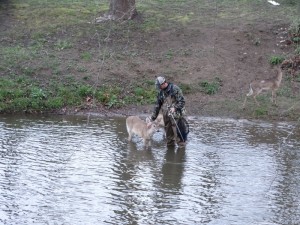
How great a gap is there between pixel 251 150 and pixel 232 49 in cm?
872

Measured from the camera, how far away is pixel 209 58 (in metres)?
23.1

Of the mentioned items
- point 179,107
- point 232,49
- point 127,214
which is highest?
point 232,49

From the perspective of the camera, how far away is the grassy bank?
67.1 feet

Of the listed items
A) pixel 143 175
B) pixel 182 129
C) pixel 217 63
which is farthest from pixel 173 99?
pixel 217 63

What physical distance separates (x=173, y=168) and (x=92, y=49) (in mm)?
10183

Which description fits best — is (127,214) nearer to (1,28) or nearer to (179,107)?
(179,107)

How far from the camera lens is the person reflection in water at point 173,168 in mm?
13180

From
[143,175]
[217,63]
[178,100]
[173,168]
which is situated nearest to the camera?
[143,175]

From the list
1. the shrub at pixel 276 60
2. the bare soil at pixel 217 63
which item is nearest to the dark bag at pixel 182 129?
the bare soil at pixel 217 63

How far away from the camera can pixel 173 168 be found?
46.8ft

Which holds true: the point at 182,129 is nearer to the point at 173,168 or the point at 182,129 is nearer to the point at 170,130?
the point at 170,130

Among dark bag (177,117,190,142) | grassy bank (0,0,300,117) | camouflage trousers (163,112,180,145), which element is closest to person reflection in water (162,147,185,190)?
camouflage trousers (163,112,180,145)

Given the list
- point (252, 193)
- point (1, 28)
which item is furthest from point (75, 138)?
point (1, 28)

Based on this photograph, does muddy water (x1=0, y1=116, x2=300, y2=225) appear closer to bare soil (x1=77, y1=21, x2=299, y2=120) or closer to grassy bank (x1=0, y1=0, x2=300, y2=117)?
bare soil (x1=77, y1=21, x2=299, y2=120)
